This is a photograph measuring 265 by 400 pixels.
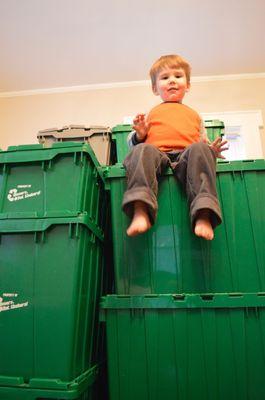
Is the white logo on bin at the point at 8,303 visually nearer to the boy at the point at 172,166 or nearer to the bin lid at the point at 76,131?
the boy at the point at 172,166

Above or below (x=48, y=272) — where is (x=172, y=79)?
above

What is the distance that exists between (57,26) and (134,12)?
468mm

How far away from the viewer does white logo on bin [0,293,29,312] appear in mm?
833

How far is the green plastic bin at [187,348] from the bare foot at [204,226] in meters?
0.17

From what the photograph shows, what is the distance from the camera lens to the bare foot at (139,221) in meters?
0.87

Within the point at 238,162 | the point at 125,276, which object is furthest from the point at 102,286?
the point at 238,162

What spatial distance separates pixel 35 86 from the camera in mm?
2307

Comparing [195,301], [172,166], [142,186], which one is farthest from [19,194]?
[195,301]

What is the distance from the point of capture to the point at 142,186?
916 mm

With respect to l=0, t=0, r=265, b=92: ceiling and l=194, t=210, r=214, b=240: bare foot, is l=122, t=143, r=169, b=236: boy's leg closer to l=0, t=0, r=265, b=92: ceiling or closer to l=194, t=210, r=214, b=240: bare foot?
l=194, t=210, r=214, b=240: bare foot

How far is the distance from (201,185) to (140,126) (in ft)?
1.26

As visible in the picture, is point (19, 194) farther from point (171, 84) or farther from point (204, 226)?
point (171, 84)

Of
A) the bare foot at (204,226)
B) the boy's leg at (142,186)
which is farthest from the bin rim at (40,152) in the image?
the bare foot at (204,226)

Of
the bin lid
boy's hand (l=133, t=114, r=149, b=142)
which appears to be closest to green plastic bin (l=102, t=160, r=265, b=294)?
boy's hand (l=133, t=114, r=149, b=142)
